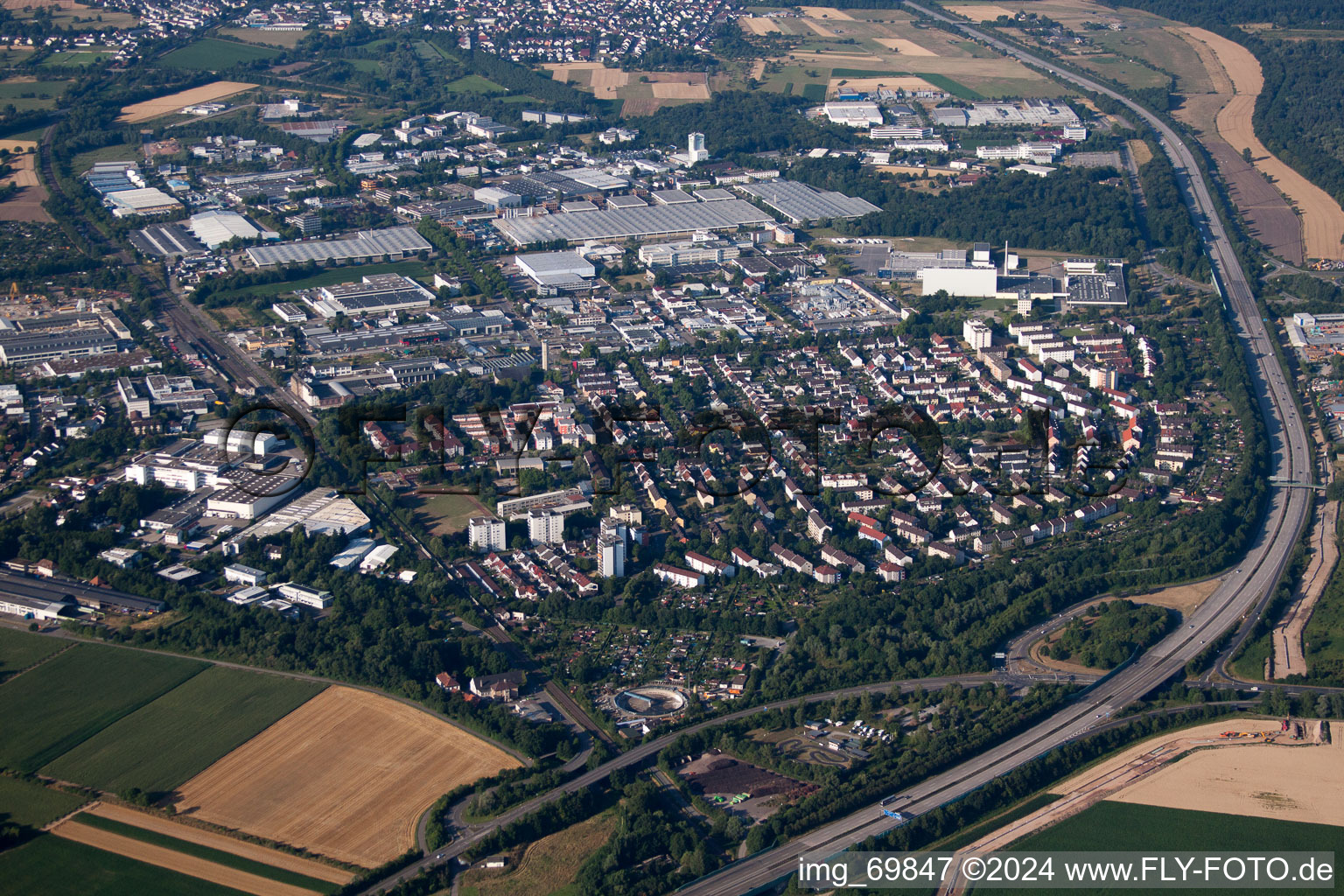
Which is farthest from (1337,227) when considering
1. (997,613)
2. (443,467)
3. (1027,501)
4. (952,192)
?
(443,467)

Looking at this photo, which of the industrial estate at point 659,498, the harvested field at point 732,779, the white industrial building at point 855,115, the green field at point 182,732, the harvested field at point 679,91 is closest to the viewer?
the industrial estate at point 659,498

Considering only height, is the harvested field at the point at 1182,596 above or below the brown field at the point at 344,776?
above

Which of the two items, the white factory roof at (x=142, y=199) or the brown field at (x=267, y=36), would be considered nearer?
the white factory roof at (x=142, y=199)

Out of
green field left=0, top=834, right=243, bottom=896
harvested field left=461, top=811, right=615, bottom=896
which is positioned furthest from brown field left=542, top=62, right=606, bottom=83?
green field left=0, top=834, right=243, bottom=896

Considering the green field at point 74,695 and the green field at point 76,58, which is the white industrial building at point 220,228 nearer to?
the green field at point 74,695

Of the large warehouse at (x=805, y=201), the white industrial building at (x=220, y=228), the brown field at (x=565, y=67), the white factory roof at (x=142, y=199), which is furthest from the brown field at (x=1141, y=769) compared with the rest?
the brown field at (x=565, y=67)

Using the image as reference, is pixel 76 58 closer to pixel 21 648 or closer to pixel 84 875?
pixel 21 648

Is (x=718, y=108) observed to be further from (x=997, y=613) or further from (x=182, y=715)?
(x=182, y=715)

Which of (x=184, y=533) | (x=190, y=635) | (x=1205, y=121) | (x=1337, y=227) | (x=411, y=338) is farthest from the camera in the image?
(x=1205, y=121)
